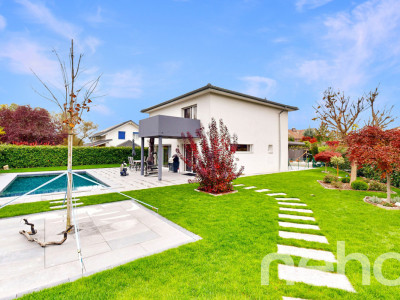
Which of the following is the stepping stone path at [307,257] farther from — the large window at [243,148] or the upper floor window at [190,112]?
the upper floor window at [190,112]

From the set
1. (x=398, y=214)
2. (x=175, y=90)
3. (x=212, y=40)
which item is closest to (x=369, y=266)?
(x=398, y=214)

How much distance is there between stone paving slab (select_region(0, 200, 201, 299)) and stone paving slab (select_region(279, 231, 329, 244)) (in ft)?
6.14

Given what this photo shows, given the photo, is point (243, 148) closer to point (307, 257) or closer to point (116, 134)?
point (307, 257)

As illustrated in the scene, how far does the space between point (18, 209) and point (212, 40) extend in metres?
22.8

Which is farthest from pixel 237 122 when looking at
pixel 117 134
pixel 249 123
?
pixel 117 134

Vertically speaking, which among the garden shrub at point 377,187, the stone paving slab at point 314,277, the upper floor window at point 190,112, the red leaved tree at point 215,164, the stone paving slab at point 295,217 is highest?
the upper floor window at point 190,112

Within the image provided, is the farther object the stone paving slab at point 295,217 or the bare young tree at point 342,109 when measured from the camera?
the bare young tree at point 342,109

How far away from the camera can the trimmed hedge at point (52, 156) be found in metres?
16.3

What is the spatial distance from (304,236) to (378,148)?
4.57 m

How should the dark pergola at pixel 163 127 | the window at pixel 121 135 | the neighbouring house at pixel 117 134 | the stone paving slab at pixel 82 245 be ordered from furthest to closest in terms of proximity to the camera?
1. the window at pixel 121 135
2. the neighbouring house at pixel 117 134
3. the dark pergola at pixel 163 127
4. the stone paving slab at pixel 82 245

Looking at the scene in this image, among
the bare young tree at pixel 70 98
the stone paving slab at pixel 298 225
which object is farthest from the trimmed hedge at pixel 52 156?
the stone paving slab at pixel 298 225

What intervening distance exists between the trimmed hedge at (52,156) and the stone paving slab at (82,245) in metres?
15.6

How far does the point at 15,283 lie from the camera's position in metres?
2.57

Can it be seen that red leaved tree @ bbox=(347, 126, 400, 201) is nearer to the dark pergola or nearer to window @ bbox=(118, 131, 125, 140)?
the dark pergola
